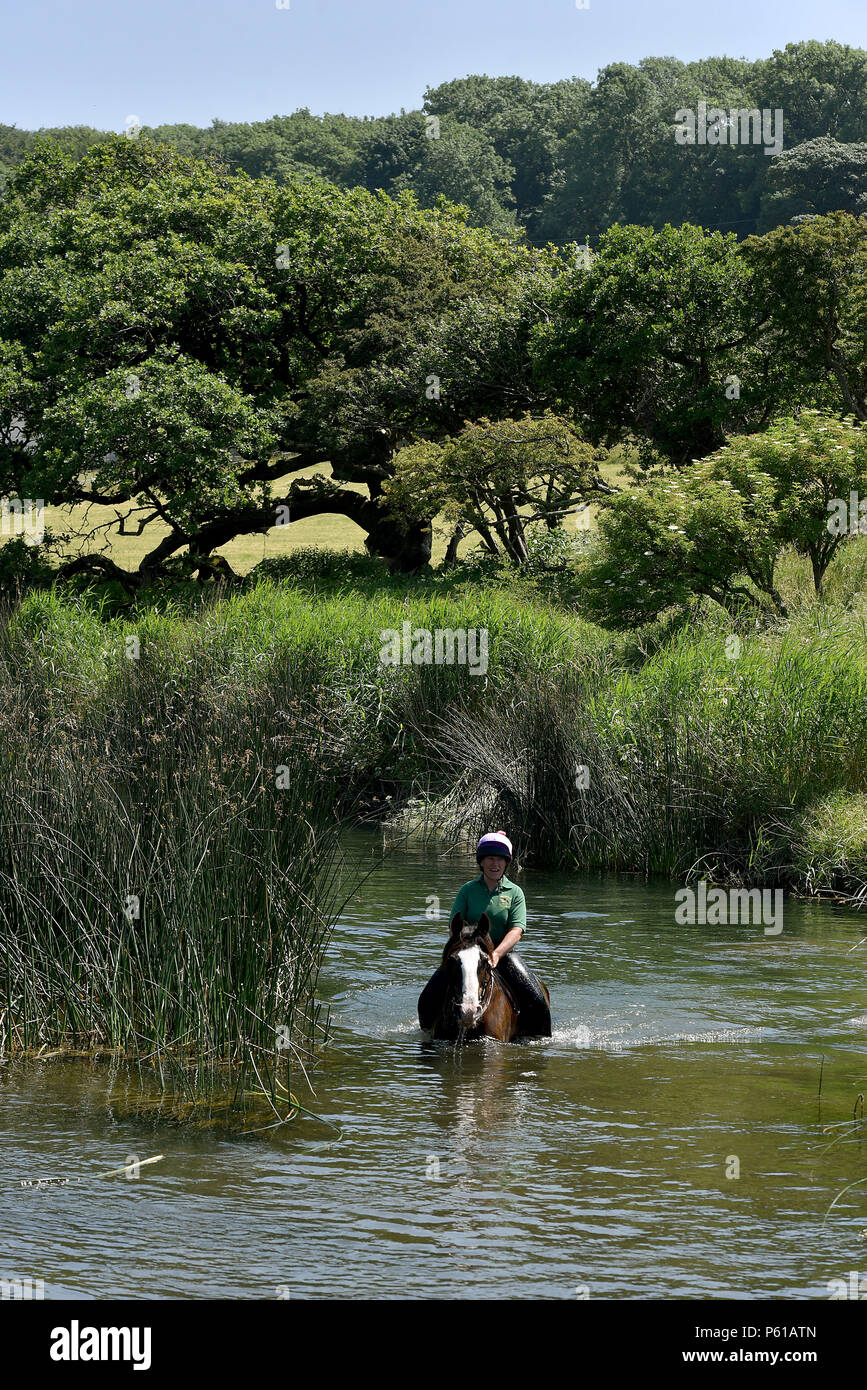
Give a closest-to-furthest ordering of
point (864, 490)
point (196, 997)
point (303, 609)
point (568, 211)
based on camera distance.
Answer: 1. point (196, 997)
2. point (864, 490)
3. point (303, 609)
4. point (568, 211)

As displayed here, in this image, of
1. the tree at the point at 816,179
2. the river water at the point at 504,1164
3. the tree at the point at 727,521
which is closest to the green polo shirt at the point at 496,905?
the river water at the point at 504,1164

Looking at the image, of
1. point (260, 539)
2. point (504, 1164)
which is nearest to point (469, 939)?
point (504, 1164)

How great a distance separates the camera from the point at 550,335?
88.7 feet

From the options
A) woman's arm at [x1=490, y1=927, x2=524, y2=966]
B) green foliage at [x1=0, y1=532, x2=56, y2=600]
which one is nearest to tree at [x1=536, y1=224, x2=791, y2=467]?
green foliage at [x1=0, y1=532, x2=56, y2=600]

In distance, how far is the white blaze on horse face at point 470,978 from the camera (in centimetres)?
880

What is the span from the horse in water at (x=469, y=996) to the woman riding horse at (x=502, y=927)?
0.01 meters

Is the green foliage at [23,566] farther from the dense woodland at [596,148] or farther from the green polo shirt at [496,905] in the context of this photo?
the dense woodland at [596,148]

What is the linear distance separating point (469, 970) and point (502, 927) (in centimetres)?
105

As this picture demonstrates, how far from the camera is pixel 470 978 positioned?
29.0 feet

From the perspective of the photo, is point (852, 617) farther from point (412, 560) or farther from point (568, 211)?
point (568, 211)

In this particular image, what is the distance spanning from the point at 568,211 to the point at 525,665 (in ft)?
252

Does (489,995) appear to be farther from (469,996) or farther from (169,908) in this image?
(169,908)
